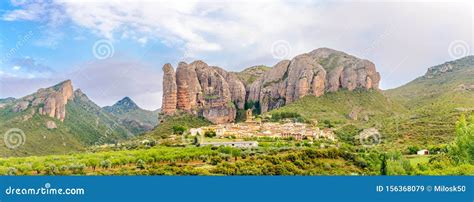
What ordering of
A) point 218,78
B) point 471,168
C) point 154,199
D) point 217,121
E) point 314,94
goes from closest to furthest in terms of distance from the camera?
point 154,199
point 471,168
point 314,94
point 217,121
point 218,78

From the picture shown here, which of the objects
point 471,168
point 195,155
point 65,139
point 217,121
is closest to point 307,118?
point 217,121

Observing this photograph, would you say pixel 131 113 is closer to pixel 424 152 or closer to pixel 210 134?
pixel 210 134

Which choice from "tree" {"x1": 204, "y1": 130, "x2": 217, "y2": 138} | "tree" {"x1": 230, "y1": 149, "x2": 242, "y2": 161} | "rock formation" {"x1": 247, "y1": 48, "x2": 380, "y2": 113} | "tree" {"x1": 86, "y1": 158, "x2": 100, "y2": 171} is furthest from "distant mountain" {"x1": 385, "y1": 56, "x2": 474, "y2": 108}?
"tree" {"x1": 86, "y1": 158, "x2": 100, "y2": 171}

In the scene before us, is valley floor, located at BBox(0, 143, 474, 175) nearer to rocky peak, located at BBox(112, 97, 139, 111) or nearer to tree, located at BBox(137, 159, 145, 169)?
tree, located at BBox(137, 159, 145, 169)

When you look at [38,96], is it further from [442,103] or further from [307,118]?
[442,103]

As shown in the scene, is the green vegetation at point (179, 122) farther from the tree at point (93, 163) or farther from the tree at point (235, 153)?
the tree at point (93, 163)
